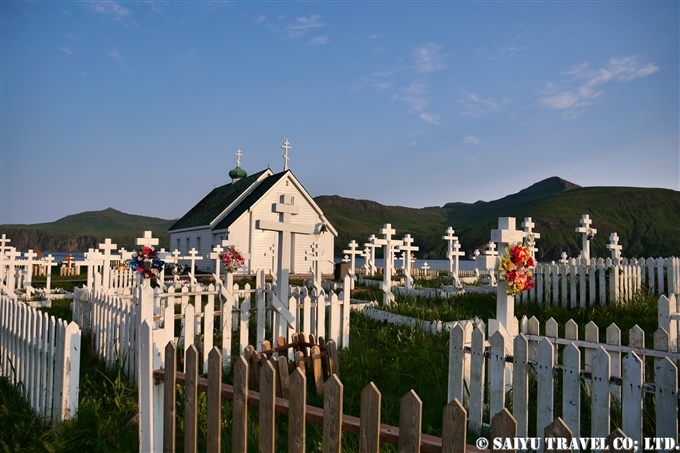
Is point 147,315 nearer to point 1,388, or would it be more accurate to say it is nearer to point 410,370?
point 1,388

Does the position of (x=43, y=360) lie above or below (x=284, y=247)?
below

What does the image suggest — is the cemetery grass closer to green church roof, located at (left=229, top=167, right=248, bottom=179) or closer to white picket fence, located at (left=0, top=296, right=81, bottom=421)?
white picket fence, located at (left=0, top=296, right=81, bottom=421)

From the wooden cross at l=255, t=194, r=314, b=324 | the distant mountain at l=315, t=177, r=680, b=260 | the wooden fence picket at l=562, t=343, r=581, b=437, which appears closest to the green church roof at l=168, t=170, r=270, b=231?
the wooden cross at l=255, t=194, r=314, b=324

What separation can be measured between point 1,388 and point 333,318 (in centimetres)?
491

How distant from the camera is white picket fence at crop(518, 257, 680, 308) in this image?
37.4 ft

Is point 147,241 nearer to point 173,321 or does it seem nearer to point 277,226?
point 277,226

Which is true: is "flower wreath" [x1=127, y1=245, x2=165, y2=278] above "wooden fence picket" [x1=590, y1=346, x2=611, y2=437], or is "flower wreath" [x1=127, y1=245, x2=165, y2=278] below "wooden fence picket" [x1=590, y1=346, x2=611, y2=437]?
above

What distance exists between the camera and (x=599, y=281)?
1152cm

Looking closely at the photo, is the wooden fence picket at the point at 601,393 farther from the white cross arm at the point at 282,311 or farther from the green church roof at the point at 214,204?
the green church roof at the point at 214,204

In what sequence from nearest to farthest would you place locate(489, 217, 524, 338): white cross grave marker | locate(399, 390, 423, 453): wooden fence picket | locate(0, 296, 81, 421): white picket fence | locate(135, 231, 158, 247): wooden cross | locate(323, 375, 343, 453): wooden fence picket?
locate(399, 390, 423, 453): wooden fence picket → locate(323, 375, 343, 453): wooden fence picket → locate(0, 296, 81, 421): white picket fence → locate(489, 217, 524, 338): white cross grave marker → locate(135, 231, 158, 247): wooden cross

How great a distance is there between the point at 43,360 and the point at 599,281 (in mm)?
11729

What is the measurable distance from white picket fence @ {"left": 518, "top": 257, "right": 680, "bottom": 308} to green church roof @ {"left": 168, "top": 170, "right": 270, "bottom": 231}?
24832 millimetres

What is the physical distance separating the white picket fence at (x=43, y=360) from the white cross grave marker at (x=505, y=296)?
472 cm

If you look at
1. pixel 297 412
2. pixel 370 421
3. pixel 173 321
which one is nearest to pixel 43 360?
pixel 173 321
